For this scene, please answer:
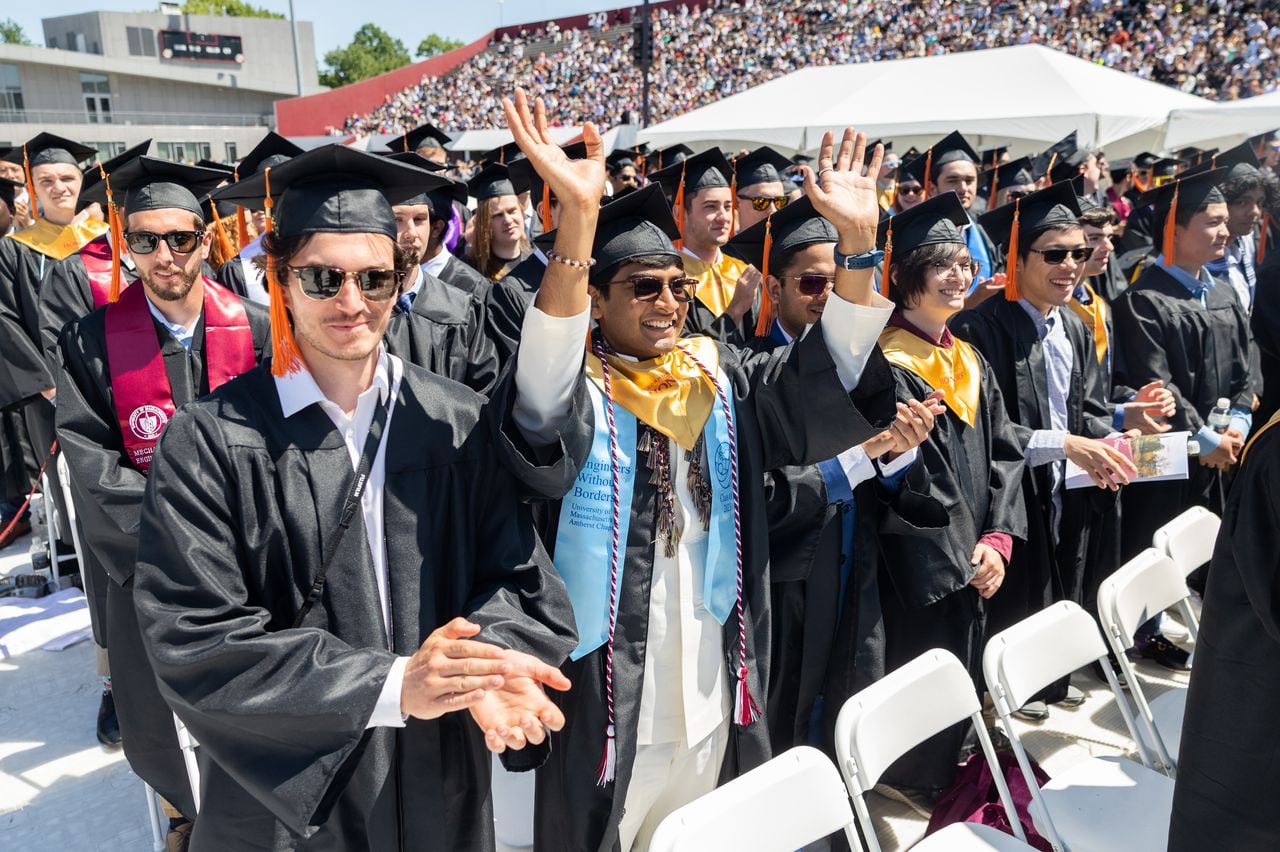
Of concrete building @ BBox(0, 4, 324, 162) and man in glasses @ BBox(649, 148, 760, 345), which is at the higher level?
concrete building @ BBox(0, 4, 324, 162)

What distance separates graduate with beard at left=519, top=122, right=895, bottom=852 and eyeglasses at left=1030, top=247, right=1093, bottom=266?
71.9 inches

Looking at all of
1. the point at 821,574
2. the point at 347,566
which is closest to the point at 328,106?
the point at 821,574

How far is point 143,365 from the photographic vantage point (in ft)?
9.34

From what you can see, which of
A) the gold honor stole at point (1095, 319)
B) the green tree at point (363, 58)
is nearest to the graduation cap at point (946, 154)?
the gold honor stole at point (1095, 319)

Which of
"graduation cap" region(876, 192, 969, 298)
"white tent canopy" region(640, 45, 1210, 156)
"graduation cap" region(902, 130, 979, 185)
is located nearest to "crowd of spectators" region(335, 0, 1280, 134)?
"white tent canopy" region(640, 45, 1210, 156)

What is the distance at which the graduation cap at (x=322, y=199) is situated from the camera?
1.85m

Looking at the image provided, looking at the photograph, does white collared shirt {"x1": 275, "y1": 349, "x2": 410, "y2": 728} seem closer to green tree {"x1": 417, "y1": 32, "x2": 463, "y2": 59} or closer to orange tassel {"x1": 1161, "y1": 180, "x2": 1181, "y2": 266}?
orange tassel {"x1": 1161, "y1": 180, "x2": 1181, "y2": 266}

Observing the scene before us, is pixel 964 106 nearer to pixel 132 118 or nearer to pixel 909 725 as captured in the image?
pixel 909 725

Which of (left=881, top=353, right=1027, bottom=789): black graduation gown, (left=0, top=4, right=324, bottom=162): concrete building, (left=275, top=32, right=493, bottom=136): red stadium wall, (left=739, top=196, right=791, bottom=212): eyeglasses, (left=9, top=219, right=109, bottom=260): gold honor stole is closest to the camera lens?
(left=881, top=353, right=1027, bottom=789): black graduation gown

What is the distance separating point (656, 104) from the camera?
33812 mm

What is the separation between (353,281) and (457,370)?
129 cm

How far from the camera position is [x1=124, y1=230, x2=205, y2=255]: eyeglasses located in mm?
3051

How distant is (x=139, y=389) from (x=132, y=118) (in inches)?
1762

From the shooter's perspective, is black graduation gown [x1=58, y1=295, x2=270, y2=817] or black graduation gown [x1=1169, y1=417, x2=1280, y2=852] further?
black graduation gown [x1=58, y1=295, x2=270, y2=817]
